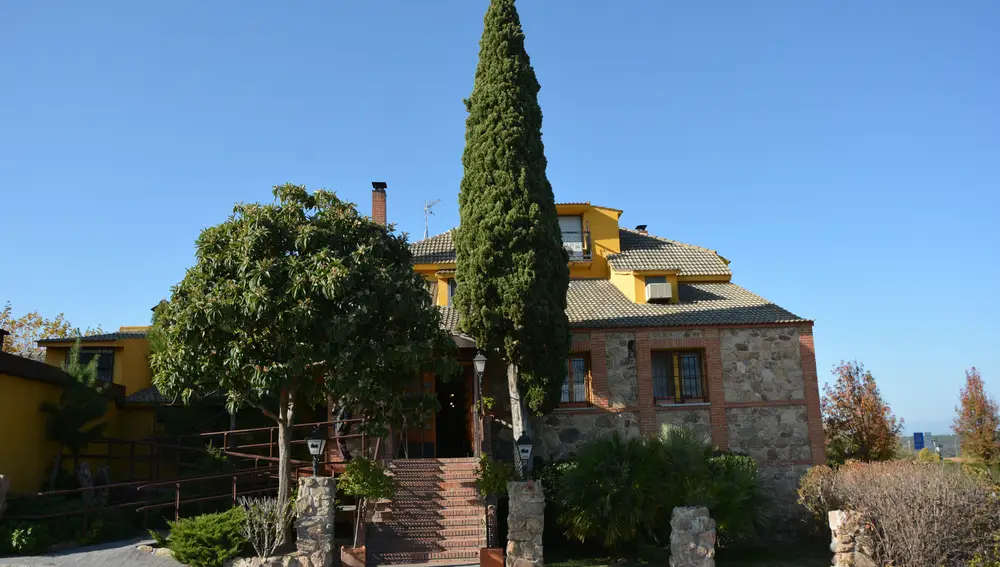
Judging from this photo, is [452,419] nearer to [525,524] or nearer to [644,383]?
[644,383]

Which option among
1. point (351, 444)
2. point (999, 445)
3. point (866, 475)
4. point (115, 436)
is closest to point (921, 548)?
point (866, 475)

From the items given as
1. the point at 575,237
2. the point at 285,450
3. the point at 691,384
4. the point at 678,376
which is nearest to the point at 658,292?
the point at 678,376

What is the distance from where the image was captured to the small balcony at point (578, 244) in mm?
24156

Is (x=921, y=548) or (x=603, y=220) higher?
(x=603, y=220)

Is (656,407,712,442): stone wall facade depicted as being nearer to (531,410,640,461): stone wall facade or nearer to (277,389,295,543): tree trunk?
(531,410,640,461): stone wall facade

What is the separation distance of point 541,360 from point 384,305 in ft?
15.5

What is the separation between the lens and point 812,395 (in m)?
19.6

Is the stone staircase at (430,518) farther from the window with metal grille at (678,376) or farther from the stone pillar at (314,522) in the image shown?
the window with metal grille at (678,376)

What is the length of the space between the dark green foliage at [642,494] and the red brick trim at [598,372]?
3.63 metres

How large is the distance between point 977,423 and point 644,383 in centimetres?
1536

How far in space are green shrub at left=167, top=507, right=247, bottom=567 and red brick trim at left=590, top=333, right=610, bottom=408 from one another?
947cm

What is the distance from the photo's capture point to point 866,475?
14.0 m

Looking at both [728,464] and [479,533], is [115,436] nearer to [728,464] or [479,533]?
[479,533]

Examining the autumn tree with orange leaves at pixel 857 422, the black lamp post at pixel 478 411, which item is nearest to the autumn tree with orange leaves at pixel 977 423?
the autumn tree with orange leaves at pixel 857 422
